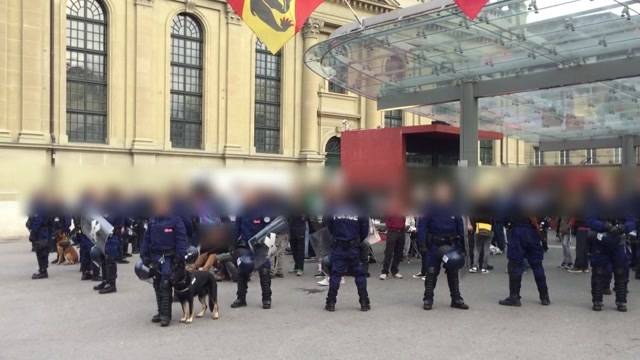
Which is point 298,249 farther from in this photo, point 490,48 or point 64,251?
point 64,251

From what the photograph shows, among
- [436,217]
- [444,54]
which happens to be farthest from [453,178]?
[444,54]

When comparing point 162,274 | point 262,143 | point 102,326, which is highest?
point 262,143

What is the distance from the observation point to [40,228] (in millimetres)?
11867

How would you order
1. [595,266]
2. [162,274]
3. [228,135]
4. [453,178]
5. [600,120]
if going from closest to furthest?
[162,274], [595,266], [453,178], [600,120], [228,135]

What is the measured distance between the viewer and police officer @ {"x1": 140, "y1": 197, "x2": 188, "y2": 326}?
7.72 meters

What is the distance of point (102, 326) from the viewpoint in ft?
25.4

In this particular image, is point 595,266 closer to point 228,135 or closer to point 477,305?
point 477,305

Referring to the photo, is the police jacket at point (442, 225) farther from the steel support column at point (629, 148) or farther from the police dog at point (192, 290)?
the steel support column at point (629, 148)

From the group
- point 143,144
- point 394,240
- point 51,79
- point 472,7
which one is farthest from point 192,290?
point 143,144

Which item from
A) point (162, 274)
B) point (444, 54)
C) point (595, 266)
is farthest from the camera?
point (444, 54)

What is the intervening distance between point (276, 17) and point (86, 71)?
64.9 ft

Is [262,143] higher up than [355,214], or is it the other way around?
[262,143]

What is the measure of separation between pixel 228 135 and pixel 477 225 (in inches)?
856

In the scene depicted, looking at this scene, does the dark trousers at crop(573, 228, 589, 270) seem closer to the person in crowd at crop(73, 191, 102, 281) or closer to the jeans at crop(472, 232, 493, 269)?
the jeans at crop(472, 232, 493, 269)
